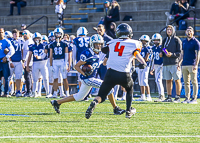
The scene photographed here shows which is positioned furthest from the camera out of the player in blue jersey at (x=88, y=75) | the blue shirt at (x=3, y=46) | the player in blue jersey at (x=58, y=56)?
the blue shirt at (x=3, y=46)

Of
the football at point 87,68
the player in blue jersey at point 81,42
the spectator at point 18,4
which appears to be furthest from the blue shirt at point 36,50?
the spectator at point 18,4

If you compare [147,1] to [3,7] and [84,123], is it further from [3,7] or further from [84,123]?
[84,123]

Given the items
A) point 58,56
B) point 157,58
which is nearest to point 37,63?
point 58,56

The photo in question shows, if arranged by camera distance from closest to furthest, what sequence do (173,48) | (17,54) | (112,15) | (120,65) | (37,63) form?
1. (120,65)
2. (173,48)
3. (37,63)
4. (17,54)
5. (112,15)

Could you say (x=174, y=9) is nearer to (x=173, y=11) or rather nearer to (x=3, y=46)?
(x=173, y=11)

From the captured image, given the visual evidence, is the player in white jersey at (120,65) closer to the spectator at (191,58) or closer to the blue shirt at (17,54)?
the spectator at (191,58)

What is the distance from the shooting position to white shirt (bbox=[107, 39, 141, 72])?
26.2 ft

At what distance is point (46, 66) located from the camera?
1606cm

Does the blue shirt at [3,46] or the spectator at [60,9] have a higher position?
the spectator at [60,9]

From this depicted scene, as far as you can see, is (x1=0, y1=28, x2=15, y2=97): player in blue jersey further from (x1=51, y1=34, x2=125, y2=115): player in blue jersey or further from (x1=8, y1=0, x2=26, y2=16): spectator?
(x1=8, y1=0, x2=26, y2=16): spectator

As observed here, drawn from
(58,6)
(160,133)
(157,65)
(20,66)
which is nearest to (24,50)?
(20,66)

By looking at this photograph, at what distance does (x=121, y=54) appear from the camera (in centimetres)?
805

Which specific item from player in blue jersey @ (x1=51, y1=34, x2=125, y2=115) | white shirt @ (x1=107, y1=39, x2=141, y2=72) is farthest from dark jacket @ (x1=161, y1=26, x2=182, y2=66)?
white shirt @ (x1=107, y1=39, x2=141, y2=72)

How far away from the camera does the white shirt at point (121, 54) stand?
7.99 metres
